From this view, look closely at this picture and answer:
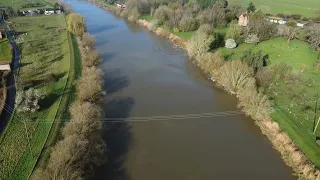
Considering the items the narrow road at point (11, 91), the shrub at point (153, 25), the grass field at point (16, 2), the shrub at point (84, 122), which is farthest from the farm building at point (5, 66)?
the grass field at point (16, 2)

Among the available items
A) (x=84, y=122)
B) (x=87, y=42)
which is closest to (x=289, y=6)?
(x=87, y=42)

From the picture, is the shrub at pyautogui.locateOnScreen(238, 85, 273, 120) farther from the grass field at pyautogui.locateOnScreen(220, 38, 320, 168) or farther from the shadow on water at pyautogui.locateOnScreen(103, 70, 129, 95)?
the shadow on water at pyautogui.locateOnScreen(103, 70, 129, 95)

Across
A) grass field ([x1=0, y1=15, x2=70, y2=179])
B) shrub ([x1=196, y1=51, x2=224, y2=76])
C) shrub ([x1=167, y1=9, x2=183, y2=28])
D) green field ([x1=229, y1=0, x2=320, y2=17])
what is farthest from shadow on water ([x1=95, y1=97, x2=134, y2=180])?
green field ([x1=229, y1=0, x2=320, y2=17])

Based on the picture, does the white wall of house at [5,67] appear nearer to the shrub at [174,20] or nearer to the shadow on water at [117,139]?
the shadow on water at [117,139]

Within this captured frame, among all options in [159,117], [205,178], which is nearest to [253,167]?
[205,178]

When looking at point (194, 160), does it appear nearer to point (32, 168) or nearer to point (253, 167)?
point (253, 167)

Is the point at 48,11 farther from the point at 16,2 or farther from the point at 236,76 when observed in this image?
the point at 236,76
